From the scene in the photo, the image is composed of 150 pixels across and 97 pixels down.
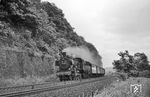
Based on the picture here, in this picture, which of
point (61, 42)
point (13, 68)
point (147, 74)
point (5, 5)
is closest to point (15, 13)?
point (5, 5)

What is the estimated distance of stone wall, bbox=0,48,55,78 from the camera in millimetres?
22844

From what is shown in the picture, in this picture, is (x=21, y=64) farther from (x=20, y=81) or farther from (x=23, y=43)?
(x=23, y=43)

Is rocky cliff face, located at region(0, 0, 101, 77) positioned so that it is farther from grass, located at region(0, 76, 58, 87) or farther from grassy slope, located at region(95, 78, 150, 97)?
grassy slope, located at region(95, 78, 150, 97)

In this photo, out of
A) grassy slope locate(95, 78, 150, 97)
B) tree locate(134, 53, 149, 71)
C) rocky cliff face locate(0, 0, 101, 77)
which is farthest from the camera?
tree locate(134, 53, 149, 71)

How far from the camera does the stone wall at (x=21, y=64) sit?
74.9 ft

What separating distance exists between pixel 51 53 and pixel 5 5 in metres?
10.8

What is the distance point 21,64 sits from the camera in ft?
85.0

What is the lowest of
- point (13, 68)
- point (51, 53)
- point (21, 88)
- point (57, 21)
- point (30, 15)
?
point (21, 88)

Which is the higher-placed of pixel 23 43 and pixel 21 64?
pixel 23 43

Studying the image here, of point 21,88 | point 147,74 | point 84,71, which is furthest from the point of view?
point 147,74

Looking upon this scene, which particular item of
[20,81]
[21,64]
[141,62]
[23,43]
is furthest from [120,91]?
[141,62]

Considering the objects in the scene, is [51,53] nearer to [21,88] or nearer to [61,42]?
[61,42]

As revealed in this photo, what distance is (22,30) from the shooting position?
105 feet

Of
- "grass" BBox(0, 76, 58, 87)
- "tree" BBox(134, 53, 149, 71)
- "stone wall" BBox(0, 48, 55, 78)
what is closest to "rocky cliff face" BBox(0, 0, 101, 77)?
"stone wall" BBox(0, 48, 55, 78)
